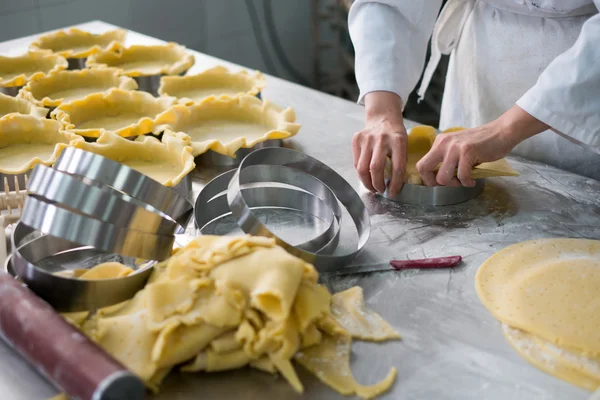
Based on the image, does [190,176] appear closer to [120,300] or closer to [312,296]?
[120,300]

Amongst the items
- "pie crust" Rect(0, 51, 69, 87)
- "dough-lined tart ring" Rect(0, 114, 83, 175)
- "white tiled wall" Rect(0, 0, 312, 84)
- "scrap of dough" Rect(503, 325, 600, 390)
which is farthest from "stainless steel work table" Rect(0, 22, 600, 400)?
"white tiled wall" Rect(0, 0, 312, 84)

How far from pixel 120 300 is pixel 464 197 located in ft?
2.64

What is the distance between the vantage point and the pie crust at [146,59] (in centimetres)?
216

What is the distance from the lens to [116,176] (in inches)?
46.6

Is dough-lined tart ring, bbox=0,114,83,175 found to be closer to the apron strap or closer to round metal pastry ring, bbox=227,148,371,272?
round metal pastry ring, bbox=227,148,371,272

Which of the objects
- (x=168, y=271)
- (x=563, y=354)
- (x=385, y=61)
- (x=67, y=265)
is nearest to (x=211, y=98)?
(x=385, y=61)

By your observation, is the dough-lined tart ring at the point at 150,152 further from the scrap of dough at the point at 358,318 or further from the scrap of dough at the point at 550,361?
the scrap of dough at the point at 550,361

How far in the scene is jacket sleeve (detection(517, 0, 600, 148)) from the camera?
136cm

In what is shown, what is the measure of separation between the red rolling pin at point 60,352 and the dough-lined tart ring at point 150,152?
59 cm

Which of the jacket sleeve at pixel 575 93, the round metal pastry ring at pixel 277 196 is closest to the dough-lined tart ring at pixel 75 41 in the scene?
the round metal pastry ring at pixel 277 196

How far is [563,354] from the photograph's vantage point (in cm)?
100

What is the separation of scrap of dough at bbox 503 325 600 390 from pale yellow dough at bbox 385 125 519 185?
0.49 metres

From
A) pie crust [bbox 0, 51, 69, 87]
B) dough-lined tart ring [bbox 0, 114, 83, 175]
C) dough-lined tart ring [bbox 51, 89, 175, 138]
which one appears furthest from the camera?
pie crust [bbox 0, 51, 69, 87]

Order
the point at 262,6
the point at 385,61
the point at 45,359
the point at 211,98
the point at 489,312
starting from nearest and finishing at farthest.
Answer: the point at 45,359
the point at 489,312
the point at 385,61
the point at 211,98
the point at 262,6
